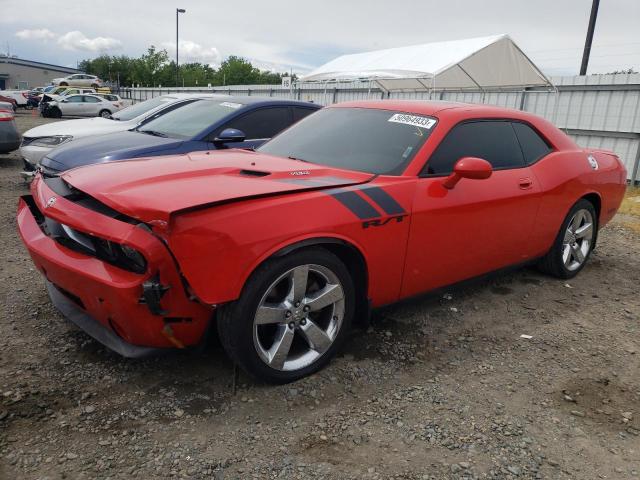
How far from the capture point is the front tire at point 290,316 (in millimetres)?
2400

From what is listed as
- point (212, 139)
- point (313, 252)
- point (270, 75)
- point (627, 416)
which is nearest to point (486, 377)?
point (627, 416)

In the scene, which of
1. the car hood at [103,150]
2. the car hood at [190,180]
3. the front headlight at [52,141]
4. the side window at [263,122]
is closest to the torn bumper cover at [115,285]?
the car hood at [190,180]

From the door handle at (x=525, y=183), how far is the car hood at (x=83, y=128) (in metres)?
5.04

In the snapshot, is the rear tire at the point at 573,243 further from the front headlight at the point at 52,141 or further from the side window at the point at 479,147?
the front headlight at the point at 52,141

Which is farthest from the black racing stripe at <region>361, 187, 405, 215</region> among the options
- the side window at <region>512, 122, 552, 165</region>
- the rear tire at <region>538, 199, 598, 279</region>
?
the rear tire at <region>538, 199, 598, 279</region>

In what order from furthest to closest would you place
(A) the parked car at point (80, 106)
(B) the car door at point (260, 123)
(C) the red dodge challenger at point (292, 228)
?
(A) the parked car at point (80, 106), (B) the car door at point (260, 123), (C) the red dodge challenger at point (292, 228)

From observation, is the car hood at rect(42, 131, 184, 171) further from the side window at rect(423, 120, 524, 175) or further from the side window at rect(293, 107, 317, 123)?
the side window at rect(423, 120, 524, 175)

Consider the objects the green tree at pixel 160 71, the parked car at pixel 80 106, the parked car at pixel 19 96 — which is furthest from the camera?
the green tree at pixel 160 71

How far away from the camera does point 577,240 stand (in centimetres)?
464

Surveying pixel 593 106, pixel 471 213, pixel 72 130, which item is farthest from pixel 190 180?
pixel 593 106

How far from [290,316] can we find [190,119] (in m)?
4.24

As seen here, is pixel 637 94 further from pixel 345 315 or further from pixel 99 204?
pixel 99 204

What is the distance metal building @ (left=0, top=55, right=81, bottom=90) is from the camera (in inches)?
2731

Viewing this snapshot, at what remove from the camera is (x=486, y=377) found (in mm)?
2918
